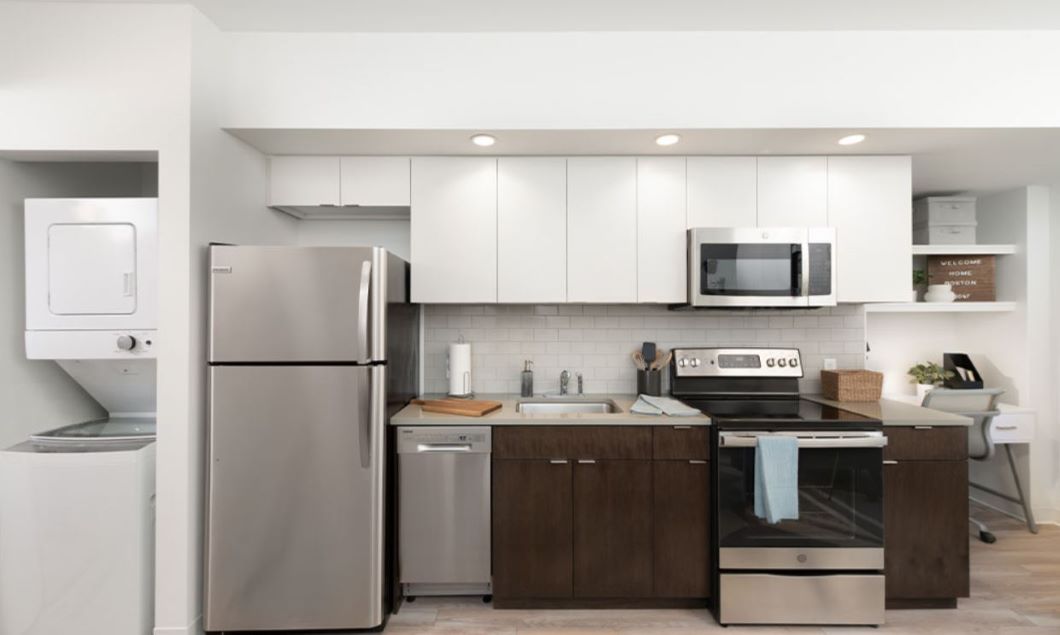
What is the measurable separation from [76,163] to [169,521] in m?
1.86

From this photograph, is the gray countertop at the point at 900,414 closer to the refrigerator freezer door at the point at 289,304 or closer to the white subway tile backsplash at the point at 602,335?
the white subway tile backsplash at the point at 602,335

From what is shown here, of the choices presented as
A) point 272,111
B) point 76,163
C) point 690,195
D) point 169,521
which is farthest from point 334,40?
point 169,521

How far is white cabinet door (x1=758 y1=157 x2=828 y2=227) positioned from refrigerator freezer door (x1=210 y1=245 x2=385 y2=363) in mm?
2108

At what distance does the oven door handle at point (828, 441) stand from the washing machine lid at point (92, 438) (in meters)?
2.63

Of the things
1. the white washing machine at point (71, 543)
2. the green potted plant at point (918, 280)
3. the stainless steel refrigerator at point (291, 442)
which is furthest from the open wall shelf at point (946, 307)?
the white washing machine at point (71, 543)

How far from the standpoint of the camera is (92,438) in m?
2.36

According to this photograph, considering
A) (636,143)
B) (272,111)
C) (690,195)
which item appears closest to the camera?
(272,111)

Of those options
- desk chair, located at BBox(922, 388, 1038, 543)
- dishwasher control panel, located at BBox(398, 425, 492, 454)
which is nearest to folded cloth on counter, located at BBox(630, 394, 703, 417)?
dishwasher control panel, located at BBox(398, 425, 492, 454)

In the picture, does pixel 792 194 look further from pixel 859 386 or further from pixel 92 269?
pixel 92 269

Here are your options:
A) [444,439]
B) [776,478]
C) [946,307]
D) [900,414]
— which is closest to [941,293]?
[946,307]

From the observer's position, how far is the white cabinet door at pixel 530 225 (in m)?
2.90

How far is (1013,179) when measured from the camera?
136 inches

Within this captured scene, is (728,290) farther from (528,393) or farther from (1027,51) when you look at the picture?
(1027,51)

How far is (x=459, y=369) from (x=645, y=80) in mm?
1806
